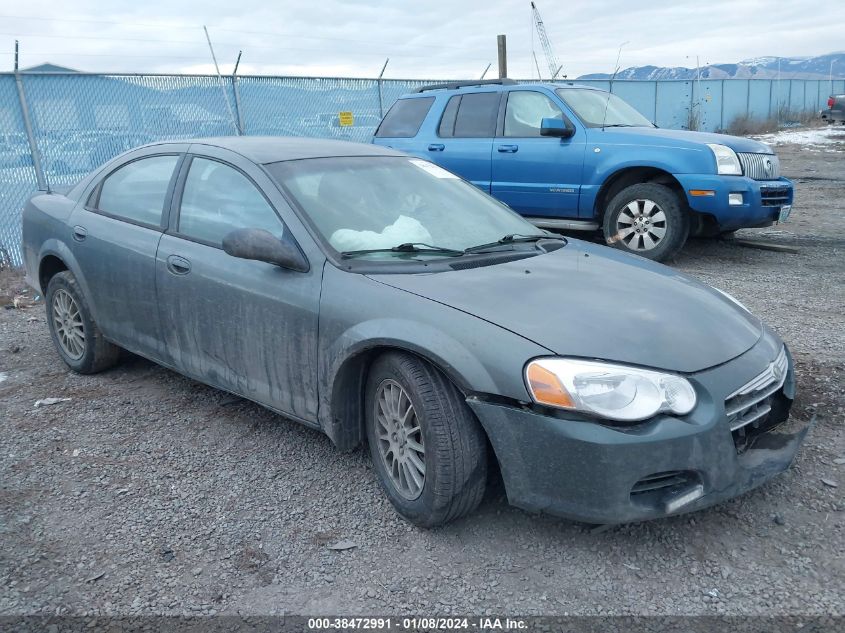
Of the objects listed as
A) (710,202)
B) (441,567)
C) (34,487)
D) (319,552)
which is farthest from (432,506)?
(710,202)

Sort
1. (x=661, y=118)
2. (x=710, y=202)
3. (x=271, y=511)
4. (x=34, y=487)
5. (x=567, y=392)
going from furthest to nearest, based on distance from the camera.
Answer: (x=661, y=118) → (x=710, y=202) → (x=34, y=487) → (x=271, y=511) → (x=567, y=392)

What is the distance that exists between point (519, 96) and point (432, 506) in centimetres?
670

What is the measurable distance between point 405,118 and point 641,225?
133 inches

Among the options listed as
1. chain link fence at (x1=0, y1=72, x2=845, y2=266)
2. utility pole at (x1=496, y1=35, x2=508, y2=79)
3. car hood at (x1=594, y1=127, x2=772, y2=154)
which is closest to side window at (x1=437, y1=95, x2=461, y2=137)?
car hood at (x1=594, y1=127, x2=772, y2=154)

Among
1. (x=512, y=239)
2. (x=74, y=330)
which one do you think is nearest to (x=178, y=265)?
(x=74, y=330)

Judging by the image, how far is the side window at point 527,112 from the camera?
27.3 ft

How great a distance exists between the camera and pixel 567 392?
2551 millimetres

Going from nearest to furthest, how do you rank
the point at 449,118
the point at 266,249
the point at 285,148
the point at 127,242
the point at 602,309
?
1. the point at 602,309
2. the point at 266,249
3. the point at 285,148
4. the point at 127,242
5. the point at 449,118

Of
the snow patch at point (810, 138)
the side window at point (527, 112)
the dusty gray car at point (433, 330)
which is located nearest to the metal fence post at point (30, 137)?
the dusty gray car at point (433, 330)

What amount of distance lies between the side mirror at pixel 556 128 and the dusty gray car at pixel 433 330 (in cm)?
410

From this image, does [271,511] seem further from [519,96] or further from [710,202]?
[519,96]

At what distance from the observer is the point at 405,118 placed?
369 inches

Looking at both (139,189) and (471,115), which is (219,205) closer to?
(139,189)

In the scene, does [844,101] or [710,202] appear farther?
[844,101]
